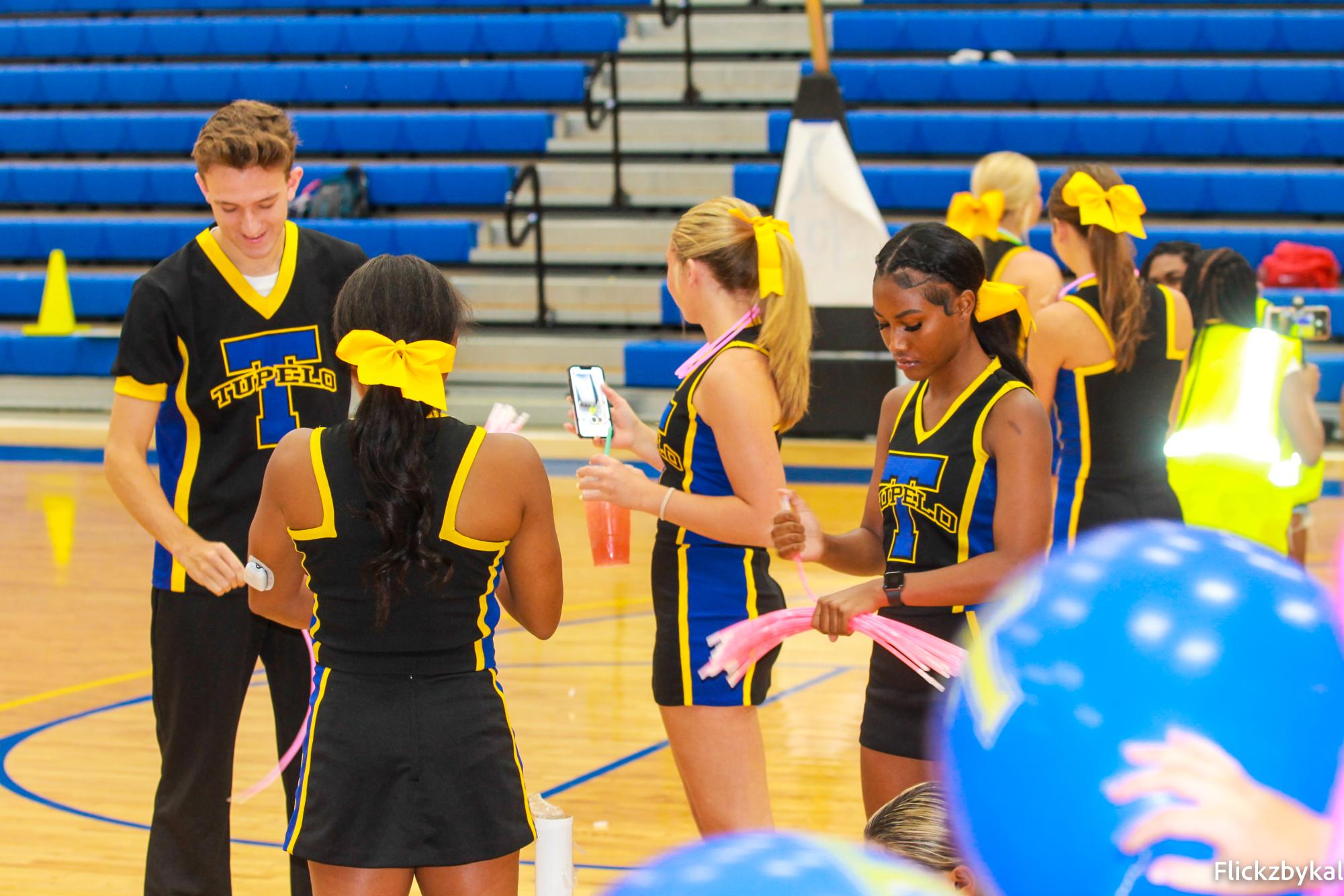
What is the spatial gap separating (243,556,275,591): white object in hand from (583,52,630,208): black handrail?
8.31m

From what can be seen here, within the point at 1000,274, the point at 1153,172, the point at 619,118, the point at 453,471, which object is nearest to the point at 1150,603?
the point at 453,471

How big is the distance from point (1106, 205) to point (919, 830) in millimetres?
1957

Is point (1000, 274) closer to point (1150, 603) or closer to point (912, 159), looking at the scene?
point (1150, 603)

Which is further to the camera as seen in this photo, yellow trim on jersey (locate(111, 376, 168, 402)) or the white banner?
the white banner

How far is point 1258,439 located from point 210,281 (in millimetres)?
2540

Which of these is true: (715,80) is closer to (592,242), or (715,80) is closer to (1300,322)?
(592,242)

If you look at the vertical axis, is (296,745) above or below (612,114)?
below

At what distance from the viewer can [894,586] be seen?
2.19m

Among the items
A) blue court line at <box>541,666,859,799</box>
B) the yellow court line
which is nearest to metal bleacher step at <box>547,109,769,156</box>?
blue court line at <box>541,666,859,799</box>

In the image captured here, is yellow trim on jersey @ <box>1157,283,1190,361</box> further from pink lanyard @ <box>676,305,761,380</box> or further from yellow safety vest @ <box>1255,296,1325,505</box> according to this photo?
yellow safety vest @ <box>1255,296,1325,505</box>

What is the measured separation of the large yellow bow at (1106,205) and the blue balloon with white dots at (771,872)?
95.6 inches

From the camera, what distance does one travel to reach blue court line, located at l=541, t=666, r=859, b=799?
3787 mm

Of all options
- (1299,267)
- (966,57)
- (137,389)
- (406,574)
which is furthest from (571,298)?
(406,574)

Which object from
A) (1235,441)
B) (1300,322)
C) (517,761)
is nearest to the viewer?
(517,761)
